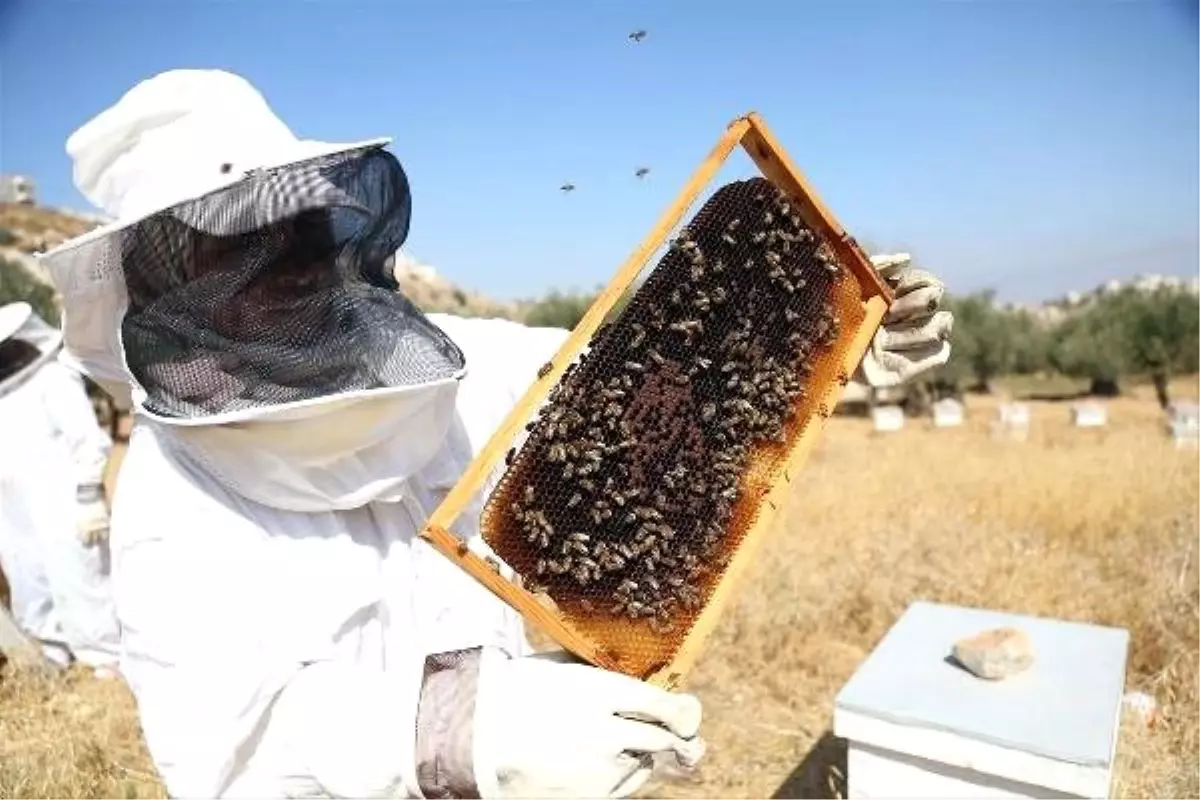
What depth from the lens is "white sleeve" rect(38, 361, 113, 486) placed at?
7129 mm

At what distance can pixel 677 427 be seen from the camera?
2.30 m

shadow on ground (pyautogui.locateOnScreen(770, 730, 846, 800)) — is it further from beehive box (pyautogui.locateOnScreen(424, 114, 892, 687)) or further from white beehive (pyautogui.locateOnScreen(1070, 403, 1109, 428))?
white beehive (pyautogui.locateOnScreen(1070, 403, 1109, 428))

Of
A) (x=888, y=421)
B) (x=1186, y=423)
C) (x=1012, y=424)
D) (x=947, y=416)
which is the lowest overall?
(x=888, y=421)

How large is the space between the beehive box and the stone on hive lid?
1.31 m

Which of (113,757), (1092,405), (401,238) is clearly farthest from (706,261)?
(1092,405)

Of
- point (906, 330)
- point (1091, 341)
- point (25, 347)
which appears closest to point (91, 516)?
point (25, 347)

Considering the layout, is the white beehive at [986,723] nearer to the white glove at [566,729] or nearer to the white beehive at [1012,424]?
the white glove at [566,729]

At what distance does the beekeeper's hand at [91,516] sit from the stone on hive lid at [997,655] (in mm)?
6212

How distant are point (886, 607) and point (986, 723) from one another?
3.60 meters

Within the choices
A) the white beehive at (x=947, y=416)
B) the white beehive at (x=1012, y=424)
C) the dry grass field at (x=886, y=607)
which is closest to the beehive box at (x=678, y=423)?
the dry grass field at (x=886, y=607)

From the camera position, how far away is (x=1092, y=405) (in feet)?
70.5

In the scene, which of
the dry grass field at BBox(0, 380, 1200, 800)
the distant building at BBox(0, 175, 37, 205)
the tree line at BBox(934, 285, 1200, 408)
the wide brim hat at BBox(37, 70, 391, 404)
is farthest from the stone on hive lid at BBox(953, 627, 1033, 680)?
the distant building at BBox(0, 175, 37, 205)

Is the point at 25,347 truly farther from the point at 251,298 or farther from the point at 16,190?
the point at 16,190

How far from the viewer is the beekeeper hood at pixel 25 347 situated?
7.08 metres
